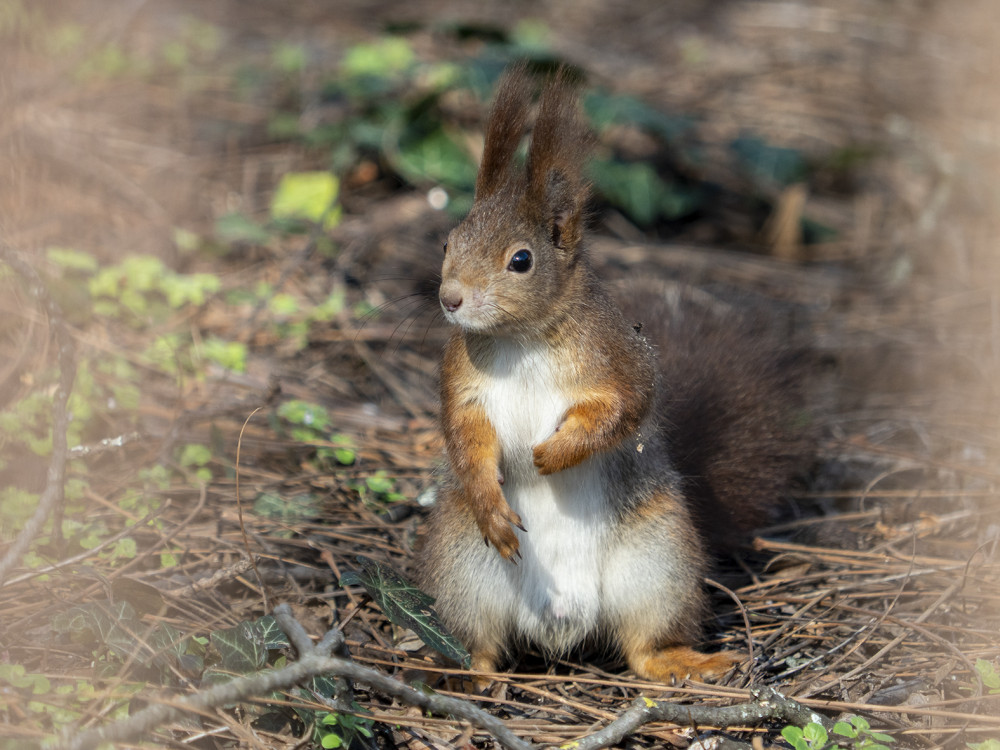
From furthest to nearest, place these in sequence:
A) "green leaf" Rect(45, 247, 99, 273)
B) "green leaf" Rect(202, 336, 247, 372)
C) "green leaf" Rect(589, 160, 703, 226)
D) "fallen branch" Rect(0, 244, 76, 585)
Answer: "green leaf" Rect(589, 160, 703, 226) → "green leaf" Rect(45, 247, 99, 273) → "green leaf" Rect(202, 336, 247, 372) → "fallen branch" Rect(0, 244, 76, 585)

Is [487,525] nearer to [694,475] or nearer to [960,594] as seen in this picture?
[694,475]

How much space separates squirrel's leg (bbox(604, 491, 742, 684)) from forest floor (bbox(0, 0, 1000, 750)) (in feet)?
0.29

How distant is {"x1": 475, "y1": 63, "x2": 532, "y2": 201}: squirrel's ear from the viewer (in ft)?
7.00

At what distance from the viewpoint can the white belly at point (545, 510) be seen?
7.23 ft

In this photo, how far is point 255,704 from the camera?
2.00 metres

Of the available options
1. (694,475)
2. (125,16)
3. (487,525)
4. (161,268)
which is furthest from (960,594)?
(125,16)

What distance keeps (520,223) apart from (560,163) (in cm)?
17

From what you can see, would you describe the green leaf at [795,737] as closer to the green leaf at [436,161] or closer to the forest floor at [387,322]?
the forest floor at [387,322]

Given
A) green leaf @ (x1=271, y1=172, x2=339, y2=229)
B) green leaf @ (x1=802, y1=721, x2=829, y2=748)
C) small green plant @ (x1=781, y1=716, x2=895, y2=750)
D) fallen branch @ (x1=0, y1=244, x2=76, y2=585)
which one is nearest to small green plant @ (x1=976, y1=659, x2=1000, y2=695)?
small green plant @ (x1=781, y1=716, x2=895, y2=750)

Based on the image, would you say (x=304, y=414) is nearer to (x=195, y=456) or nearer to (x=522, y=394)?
(x=195, y=456)

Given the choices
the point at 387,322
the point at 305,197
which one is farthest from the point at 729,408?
the point at 305,197

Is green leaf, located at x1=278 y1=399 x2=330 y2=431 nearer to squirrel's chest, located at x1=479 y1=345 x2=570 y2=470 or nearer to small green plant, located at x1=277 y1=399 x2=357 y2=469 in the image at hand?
small green plant, located at x1=277 y1=399 x2=357 y2=469

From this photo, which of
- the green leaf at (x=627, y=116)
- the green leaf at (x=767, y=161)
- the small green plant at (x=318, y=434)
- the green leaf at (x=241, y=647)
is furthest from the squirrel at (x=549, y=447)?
the green leaf at (x=767, y=161)

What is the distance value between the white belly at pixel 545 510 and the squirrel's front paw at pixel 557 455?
0.08 m
